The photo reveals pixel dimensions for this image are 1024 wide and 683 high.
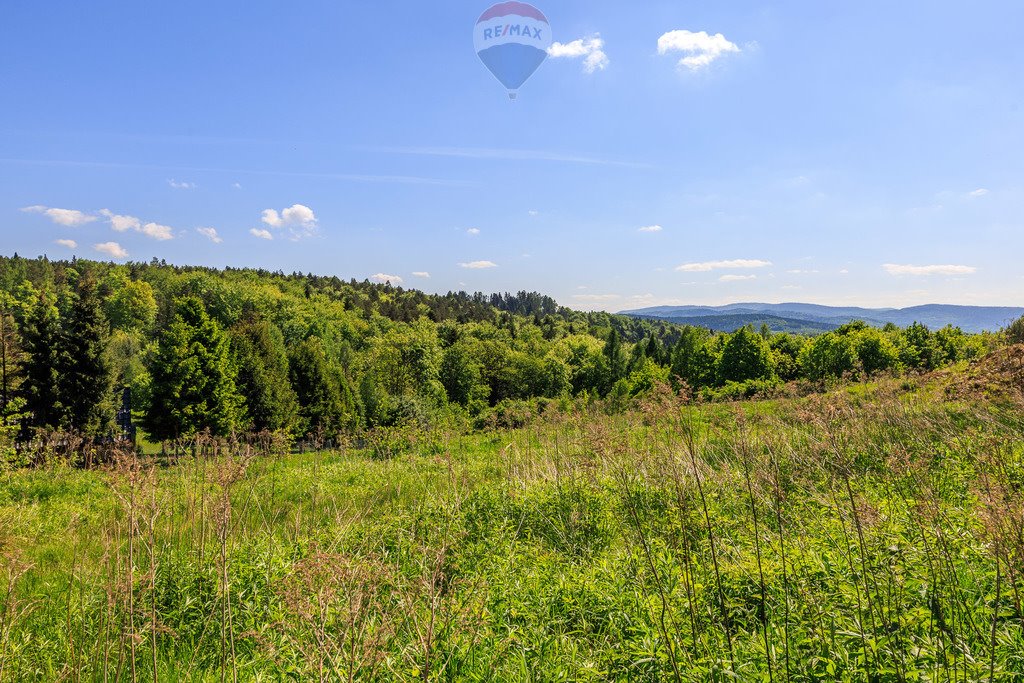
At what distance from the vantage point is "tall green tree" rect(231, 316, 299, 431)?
32.2 metres

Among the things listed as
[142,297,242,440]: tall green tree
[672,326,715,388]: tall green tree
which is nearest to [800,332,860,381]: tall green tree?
[672,326,715,388]: tall green tree

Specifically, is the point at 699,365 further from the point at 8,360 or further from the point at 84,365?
the point at 8,360

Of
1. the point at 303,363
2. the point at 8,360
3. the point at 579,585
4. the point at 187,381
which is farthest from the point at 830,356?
the point at 8,360

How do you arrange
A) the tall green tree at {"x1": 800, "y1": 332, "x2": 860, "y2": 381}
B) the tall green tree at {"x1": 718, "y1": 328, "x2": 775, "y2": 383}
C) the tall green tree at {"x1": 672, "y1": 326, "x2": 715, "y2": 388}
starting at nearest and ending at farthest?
the tall green tree at {"x1": 800, "y1": 332, "x2": 860, "y2": 381}
the tall green tree at {"x1": 718, "y1": 328, "x2": 775, "y2": 383}
the tall green tree at {"x1": 672, "y1": 326, "x2": 715, "y2": 388}

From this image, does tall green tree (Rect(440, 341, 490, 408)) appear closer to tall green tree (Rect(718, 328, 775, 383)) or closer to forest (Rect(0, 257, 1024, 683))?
tall green tree (Rect(718, 328, 775, 383))

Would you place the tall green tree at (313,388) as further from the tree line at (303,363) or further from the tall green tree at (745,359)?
the tall green tree at (745,359)

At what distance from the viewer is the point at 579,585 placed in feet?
13.9

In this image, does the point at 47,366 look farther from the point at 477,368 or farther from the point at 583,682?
the point at 477,368

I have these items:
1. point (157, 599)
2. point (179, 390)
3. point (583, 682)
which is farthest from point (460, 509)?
point (179, 390)

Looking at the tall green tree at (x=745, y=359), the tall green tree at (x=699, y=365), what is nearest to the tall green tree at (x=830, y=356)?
the tall green tree at (x=745, y=359)

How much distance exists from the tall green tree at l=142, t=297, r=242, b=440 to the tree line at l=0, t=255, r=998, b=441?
0.07 m

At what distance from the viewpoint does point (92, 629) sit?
4.05 meters

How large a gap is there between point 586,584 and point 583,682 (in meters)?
1.20

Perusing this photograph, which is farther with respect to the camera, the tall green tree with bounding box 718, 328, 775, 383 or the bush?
the tall green tree with bounding box 718, 328, 775, 383
